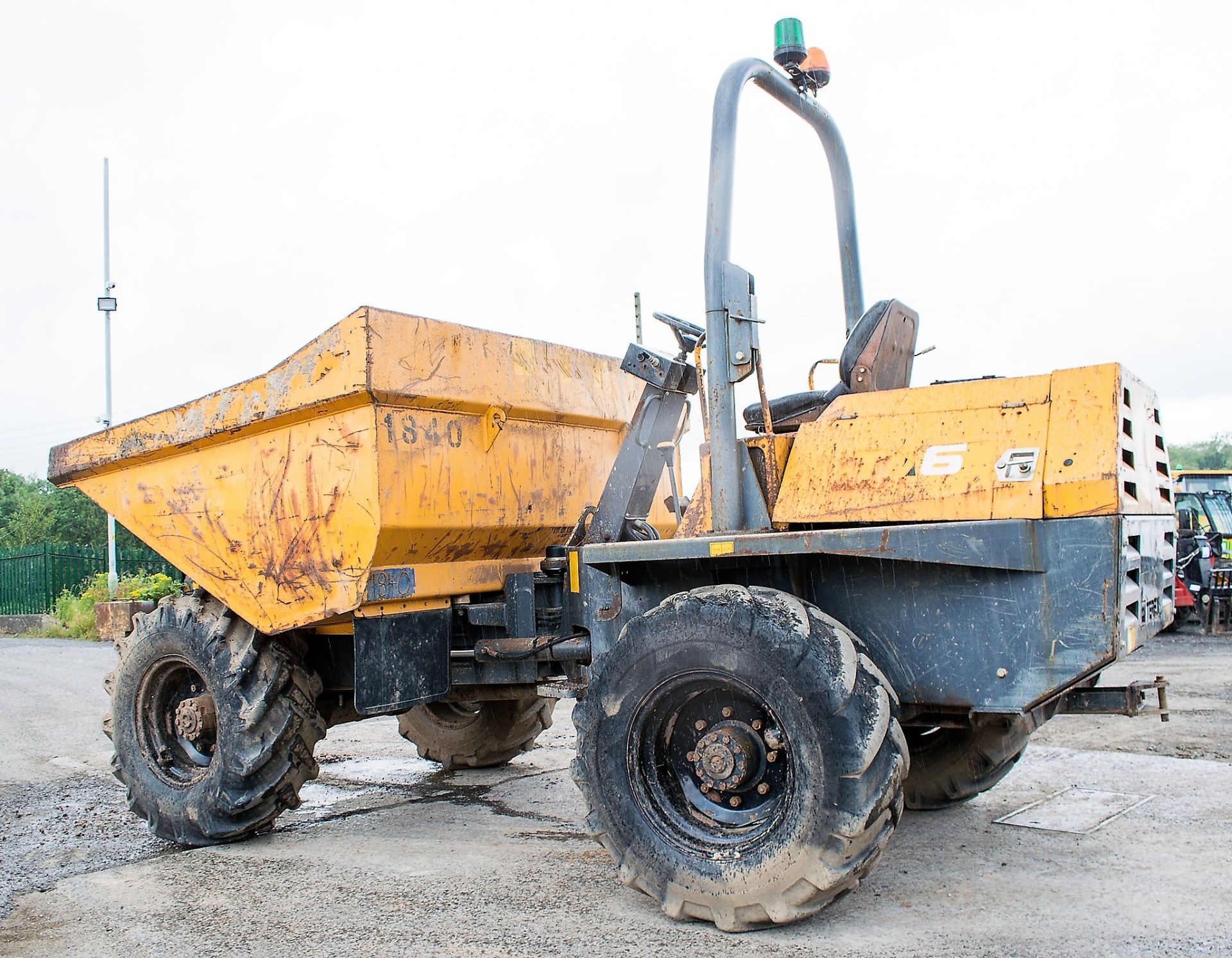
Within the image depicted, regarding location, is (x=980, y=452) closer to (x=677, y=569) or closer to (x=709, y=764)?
(x=677, y=569)

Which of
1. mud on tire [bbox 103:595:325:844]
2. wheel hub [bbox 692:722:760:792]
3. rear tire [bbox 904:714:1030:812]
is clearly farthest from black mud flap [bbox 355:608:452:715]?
rear tire [bbox 904:714:1030:812]

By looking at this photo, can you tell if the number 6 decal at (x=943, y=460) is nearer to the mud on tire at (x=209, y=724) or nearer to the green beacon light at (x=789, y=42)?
the green beacon light at (x=789, y=42)

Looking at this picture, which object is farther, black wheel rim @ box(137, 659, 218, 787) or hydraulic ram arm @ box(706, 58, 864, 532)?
black wheel rim @ box(137, 659, 218, 787)

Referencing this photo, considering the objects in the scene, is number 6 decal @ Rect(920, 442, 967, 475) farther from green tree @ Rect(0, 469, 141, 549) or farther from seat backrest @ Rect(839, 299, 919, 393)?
green tree @ Rect(0, 469, 141, 549)

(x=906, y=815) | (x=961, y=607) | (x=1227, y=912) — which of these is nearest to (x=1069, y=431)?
(x=961, y=607)

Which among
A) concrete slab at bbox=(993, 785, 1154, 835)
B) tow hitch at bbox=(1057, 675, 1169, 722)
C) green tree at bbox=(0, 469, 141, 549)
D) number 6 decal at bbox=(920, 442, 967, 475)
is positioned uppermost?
green tree at bbox=(0, 469, 141, 549)

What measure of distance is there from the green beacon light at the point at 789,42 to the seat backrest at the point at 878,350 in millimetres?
1127

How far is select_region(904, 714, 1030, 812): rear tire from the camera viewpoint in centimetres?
502

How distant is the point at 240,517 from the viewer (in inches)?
207

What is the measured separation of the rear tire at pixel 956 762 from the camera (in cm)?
502

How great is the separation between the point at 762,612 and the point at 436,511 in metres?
1.82

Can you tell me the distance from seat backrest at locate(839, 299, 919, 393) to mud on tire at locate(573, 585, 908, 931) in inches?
40.6

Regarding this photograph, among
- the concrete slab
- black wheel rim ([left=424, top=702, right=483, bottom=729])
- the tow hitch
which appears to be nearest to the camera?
the tow hitch

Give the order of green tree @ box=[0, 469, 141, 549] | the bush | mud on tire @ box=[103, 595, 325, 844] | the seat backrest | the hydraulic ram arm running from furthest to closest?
green tree @ box=[0, 469, 141, 549] → the bush → mud on tire @ box=[103, 595, 325, 844] → the seat backrest → the hydraulic ram arm
